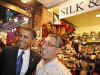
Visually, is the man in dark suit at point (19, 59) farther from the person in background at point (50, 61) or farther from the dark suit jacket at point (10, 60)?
the person in background at point (50, 61)

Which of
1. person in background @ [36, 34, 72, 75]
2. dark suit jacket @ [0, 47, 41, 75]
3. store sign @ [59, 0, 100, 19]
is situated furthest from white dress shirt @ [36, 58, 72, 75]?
store sign @ [59, 0, 100, 19]

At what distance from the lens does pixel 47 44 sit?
3.08 feet

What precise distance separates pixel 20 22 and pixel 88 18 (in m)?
1.63

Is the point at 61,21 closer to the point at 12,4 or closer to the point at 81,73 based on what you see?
the point at 81,73

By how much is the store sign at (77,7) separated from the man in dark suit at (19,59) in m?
0.71

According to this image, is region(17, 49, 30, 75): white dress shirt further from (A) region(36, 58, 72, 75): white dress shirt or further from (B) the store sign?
(B) the store sign

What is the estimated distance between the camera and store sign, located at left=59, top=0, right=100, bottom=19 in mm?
1177

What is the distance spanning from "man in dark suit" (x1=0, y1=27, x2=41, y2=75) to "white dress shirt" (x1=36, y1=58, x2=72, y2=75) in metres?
0.27

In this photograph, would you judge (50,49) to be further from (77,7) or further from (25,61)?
(77,7)

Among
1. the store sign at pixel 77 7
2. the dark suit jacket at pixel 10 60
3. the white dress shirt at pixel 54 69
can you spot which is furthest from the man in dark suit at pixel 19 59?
the store sign at pixel 77 7

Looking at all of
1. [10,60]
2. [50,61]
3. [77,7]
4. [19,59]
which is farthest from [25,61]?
[77,7]

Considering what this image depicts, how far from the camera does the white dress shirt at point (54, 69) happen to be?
2.66ft

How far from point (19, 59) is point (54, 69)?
2.35 ft

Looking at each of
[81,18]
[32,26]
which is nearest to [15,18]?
[32,26]
